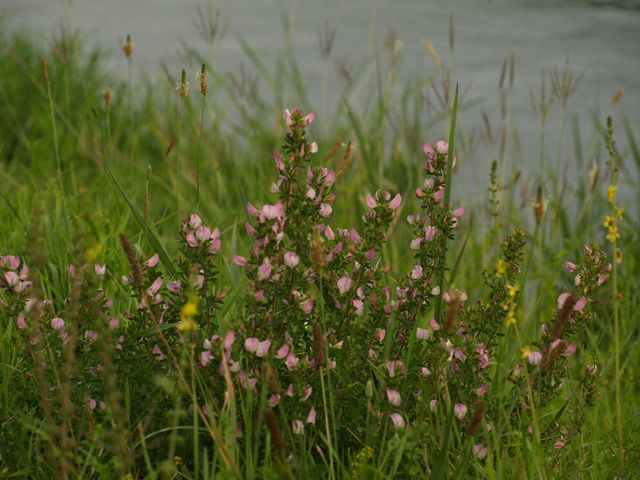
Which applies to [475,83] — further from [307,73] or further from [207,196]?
[207,196]

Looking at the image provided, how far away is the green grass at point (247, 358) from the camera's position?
1.98m

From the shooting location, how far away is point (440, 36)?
7.48m

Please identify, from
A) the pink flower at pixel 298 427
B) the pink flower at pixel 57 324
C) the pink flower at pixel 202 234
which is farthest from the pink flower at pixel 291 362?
the pink flower at pixel 57 324

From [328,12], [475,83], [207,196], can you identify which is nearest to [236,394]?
A: [207,196]

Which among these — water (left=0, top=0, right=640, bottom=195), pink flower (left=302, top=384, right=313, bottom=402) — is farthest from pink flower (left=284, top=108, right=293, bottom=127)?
water (left=0, top=0, right=640, bottom=195)

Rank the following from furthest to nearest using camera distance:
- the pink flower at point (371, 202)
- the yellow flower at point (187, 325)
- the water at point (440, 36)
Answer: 1. the water at point (440, 36)
2. the pink flower at point (371, 202)
3. the yellow flower at point (187, 325)

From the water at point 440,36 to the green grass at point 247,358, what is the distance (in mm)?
909

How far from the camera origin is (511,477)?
2.11m

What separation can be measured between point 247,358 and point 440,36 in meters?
5.77

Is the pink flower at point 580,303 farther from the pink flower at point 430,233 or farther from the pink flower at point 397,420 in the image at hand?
the pink flower at point 397,420

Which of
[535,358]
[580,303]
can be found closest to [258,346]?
[535,358]

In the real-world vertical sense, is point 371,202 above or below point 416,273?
above

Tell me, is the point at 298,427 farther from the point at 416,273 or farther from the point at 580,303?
the point at 580,303

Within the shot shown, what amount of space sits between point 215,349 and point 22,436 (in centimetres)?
46
